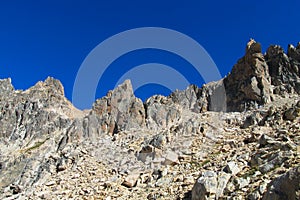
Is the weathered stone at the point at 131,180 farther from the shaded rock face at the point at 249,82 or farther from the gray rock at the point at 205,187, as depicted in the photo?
the shaded rock face at the point at 249,82

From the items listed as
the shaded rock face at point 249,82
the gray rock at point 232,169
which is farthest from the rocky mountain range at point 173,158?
the shaded rock face at point 249,82

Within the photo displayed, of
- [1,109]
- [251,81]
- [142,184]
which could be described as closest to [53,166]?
[142,184]

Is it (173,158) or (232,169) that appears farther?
(173,158)

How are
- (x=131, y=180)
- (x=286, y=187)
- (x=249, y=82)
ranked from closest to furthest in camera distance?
(x=286, y=187)
(x=131, y=180)
(x=249, y=82)

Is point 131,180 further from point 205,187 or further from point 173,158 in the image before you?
point 205,187

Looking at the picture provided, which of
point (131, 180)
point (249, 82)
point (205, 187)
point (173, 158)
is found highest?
point (249, 82)

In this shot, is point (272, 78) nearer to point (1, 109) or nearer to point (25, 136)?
point (25, 136)

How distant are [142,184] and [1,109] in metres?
188

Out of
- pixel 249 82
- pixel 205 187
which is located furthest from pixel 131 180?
pixel 249 82

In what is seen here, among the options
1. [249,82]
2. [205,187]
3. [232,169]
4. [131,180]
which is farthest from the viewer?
[249,82]

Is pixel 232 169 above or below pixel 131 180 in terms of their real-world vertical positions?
below

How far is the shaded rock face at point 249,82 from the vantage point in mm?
57300

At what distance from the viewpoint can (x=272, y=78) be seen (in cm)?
6209

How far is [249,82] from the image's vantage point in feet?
202
